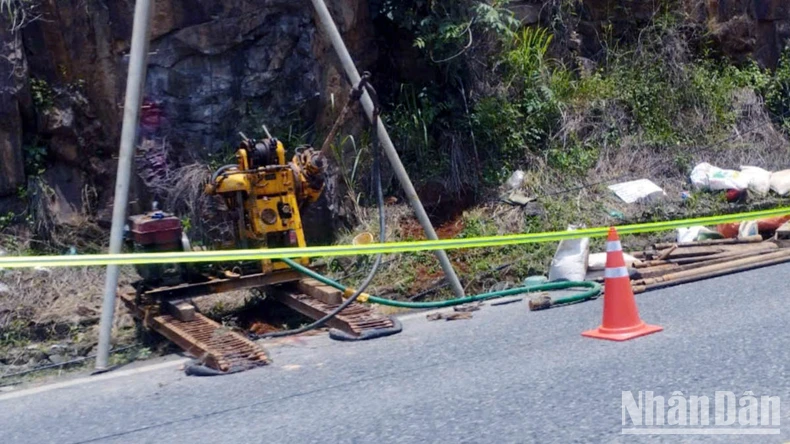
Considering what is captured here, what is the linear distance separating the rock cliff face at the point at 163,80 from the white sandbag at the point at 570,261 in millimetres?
3303

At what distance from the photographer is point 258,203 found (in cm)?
779

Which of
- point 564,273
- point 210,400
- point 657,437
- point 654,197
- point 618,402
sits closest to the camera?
point 657,437

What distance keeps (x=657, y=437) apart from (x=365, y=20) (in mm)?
8267

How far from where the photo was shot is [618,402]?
4.82 meters

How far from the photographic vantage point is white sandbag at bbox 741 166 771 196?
11.3 meters

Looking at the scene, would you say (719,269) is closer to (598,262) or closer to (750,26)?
(598,262)

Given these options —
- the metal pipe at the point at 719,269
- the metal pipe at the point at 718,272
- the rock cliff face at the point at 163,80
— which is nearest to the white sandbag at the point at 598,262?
the metal pipe at the point at 719,269

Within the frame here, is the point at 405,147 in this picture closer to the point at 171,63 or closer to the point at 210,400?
the point at 171,63

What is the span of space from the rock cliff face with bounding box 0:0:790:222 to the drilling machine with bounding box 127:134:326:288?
8.20 ft

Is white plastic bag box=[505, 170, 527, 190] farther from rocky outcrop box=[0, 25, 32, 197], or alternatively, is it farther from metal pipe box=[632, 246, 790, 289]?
rocky outcrop box=[0, 25, 32, 197]

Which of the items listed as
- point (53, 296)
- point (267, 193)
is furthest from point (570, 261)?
point (53, 296)

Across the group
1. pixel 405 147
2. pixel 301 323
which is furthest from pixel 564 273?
pixel 405 147

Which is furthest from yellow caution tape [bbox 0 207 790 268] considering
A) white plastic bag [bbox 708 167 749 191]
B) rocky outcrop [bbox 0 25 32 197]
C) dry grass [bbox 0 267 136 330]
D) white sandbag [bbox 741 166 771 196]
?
white sandbag [bbox 741 166 771 196]

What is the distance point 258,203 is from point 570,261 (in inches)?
119
